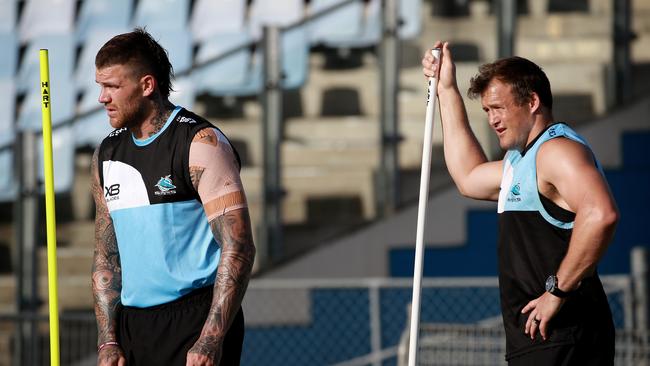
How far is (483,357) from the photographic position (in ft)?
20.6

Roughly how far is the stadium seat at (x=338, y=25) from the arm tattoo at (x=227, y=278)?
4.43 m

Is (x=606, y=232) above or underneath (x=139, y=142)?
underneath

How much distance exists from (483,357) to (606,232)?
278cm

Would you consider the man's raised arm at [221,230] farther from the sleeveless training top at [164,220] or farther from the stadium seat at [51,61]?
the stadium seat at [51,61]

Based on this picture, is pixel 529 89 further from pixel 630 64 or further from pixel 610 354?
pixel 630 64

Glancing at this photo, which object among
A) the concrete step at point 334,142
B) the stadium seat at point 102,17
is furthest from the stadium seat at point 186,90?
the stadium seat at point 102,17

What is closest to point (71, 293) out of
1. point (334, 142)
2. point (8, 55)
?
point (334, 142)

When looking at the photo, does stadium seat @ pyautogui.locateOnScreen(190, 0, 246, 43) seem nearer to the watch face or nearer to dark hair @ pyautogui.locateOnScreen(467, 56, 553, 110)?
dark hair @ pyautogui.locateOnScreen(467, 56, 553, 110)

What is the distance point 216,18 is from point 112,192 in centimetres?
611

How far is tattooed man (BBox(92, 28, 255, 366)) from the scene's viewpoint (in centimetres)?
373

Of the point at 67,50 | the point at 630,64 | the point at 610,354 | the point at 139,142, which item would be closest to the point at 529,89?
the point at 610,354

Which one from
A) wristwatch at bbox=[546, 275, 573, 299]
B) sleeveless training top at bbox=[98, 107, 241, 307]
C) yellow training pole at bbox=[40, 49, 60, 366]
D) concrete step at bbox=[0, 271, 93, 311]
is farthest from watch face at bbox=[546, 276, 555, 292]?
concrete step at bbox=[0, 271, 93, 311]

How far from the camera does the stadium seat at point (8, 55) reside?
390 inches

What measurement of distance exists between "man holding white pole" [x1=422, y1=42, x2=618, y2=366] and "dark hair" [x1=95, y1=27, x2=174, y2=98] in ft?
3.08
